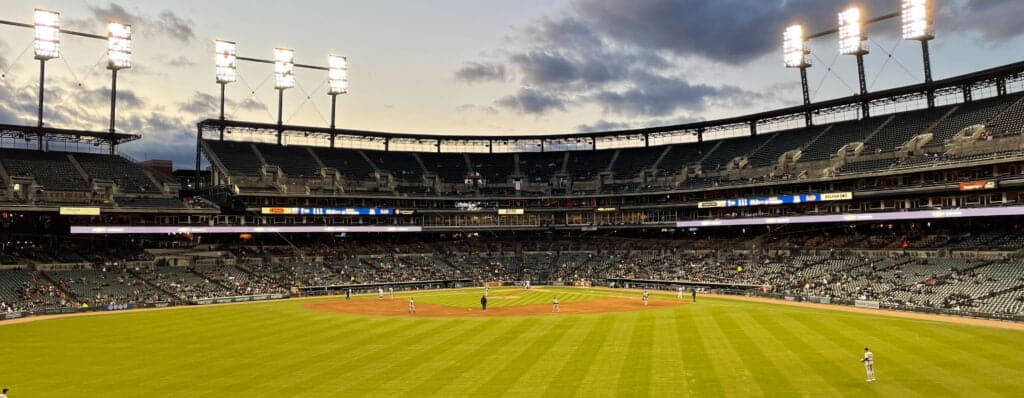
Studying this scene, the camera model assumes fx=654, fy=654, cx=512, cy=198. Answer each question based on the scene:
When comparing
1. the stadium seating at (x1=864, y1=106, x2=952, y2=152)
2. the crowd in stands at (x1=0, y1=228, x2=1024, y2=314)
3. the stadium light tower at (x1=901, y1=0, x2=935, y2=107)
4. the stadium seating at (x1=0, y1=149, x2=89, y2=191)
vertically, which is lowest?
the crowd in stands at (x1=0, y1=228, x2=1024, y2=314)

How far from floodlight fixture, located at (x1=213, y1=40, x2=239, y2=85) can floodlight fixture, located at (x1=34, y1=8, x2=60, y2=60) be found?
17.2m

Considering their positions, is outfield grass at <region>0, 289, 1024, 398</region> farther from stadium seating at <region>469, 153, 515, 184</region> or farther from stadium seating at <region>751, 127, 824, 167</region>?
stadium seating at <region>469, 153, 515, 184</region>

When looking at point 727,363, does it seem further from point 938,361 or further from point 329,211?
point 329,211

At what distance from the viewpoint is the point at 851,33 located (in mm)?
76062

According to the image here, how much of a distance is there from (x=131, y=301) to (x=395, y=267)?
32.3m

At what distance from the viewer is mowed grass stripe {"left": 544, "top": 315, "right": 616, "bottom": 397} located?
82.5ft

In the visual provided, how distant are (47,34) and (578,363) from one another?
236ft

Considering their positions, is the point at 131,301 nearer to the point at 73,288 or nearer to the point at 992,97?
the point at 73,288

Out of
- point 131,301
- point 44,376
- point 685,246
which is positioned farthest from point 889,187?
point 131,301

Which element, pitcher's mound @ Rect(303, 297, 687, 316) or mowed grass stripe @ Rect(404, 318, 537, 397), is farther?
pitcher's mound @ Rect(303, 297, 687, 316)

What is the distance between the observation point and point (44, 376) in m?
29.2

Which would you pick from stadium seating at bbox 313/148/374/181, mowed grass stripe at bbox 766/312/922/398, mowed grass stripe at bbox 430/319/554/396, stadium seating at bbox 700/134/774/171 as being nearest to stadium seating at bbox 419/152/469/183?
stadium seating at bbox 313/148/374/181

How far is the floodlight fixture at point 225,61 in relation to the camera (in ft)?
276

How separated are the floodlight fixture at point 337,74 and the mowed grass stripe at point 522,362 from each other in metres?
61.8
